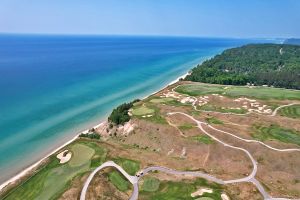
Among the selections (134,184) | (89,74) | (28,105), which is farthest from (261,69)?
(134,184)

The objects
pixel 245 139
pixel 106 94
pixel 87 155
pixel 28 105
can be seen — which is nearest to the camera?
pixel 87 155

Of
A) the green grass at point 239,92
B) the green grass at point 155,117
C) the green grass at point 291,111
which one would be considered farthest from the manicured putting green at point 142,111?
the green grass at point 291,111

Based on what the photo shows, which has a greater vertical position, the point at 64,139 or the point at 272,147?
the point at 272,147

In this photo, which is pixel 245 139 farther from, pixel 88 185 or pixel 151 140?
pixel 88 185

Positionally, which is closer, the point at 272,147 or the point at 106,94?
the point at 272,147

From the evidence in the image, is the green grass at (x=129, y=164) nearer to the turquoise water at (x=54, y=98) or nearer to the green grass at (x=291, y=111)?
the turquoise water at (x=54, y=98)

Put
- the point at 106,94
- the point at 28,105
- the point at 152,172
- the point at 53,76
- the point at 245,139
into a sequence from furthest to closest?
the point at 53,76, the point at 106,94, the point at 28,105, the point at 245,139, the point at 152,172
